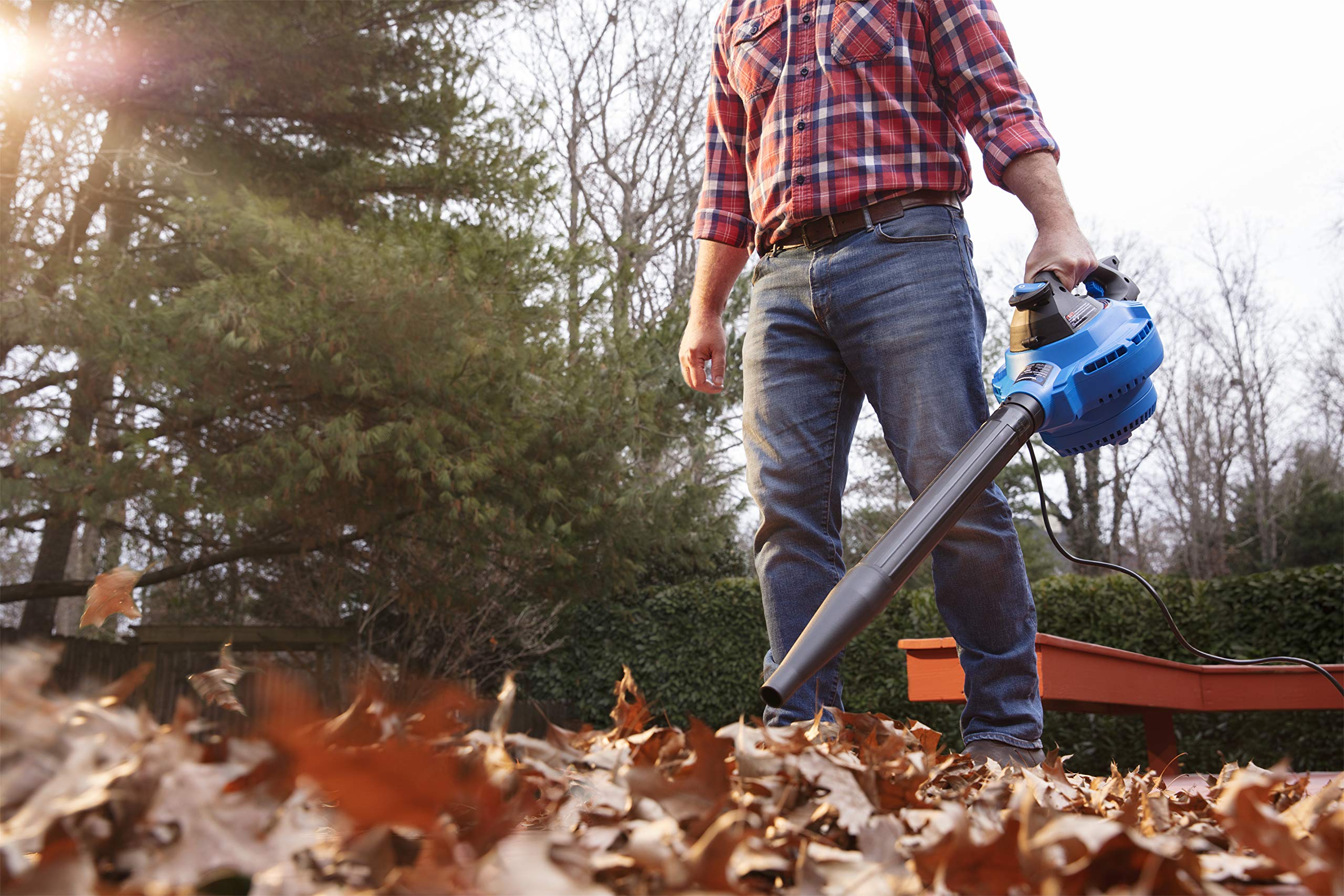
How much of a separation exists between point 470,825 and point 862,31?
1.82 metres

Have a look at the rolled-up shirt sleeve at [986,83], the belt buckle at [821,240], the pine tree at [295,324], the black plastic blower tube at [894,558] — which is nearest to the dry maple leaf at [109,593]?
the black plastic blower tube at [894,558]

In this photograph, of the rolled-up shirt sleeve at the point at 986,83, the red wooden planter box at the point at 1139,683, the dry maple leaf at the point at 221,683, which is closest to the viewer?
the dry maple leaf at the point at 221,683

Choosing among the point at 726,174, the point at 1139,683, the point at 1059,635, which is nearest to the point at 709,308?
the point at 726,174

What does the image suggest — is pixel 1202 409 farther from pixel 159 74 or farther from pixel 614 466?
pixel 159 74

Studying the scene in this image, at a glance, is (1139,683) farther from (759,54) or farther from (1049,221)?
(759,54)

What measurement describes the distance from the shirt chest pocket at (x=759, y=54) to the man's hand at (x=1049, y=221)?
0.55 m

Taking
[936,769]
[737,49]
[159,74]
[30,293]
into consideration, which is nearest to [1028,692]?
[936,769]

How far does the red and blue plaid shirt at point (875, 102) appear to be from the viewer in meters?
1.86

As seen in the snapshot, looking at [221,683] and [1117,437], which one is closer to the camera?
[221,683]

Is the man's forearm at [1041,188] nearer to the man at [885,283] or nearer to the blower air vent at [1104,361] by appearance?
the man at [885,283]

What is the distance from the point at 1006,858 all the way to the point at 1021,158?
157 centimetres

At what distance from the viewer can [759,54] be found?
207cm

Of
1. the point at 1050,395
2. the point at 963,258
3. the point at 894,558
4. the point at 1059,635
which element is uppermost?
the point at 963,258

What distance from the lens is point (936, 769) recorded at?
95cm
